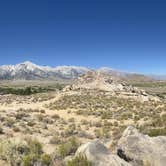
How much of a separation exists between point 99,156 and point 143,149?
5.26 ft

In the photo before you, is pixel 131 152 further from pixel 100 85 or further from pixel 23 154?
pixel 100 85

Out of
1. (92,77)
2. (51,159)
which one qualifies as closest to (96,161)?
(51,159)

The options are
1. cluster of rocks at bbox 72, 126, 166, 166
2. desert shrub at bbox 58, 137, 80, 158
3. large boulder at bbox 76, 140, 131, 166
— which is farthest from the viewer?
desert shrub at bbox 58, 137, 80, 158

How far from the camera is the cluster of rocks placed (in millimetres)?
8445

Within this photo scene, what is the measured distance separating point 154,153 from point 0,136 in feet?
27.1

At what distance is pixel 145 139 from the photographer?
9.87m

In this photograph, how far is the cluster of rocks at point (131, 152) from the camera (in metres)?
8.45

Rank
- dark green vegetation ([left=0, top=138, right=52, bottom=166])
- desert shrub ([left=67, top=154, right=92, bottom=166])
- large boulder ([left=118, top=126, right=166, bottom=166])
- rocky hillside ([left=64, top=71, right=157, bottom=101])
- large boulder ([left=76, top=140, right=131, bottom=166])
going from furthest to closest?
rocky hillside ([left=64, top=71, right=157, bottom=101]), dark green vegetation ([left=0, top=138, right=52, bottom=166]), large boulder ([left=118, top=126, right=166, bottom=166]), large boulder ([left=76, top=140, right=131, bottom=166]), desert shrub ([left=67, top=154, right=92, bottom=166])

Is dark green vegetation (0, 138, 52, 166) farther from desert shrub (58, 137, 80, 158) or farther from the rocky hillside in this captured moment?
the rocky hillside

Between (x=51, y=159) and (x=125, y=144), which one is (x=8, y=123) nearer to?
(x=51, y=159)

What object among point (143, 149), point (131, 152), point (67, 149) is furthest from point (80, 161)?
point (67, 149)

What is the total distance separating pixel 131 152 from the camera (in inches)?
365

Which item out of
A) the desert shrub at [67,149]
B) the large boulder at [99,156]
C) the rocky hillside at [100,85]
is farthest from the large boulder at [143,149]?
the rocky hillside at [100,85]

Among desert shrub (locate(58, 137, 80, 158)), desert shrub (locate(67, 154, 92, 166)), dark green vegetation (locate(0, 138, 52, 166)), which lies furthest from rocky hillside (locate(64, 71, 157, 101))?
desert shrub (locate(67, 154, 92, 166))
